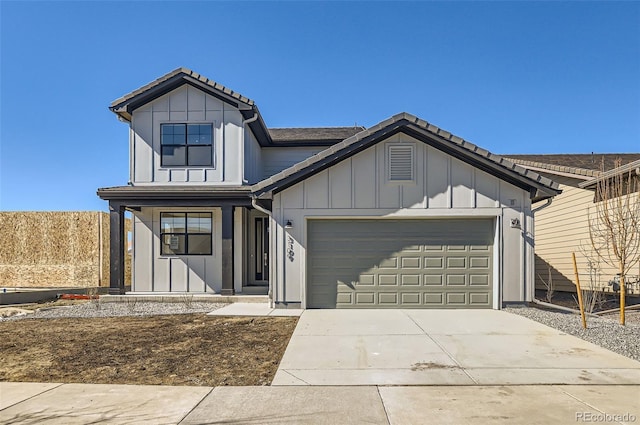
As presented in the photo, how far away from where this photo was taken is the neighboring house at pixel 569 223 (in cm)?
1156

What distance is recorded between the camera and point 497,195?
31.4 ft

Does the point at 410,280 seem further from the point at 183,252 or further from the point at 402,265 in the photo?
the point at 183,252

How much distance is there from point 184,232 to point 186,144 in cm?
287

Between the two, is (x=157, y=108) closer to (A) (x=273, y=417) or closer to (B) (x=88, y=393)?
(B) (x=88, y=393)

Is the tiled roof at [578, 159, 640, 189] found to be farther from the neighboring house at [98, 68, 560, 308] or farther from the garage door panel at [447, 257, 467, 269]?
the garage door panel at [447, 257, 467, 269]

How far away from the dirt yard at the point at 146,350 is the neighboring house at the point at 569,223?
967cm

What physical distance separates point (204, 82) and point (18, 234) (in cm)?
1118

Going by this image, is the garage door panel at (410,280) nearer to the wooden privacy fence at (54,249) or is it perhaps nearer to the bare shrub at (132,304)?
the bare shrub at (132,304)

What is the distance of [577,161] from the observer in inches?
572

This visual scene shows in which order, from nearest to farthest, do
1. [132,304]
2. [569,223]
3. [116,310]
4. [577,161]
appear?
1. [116,310]
2. [132,304]
3. [569,223]
4. [577,161]

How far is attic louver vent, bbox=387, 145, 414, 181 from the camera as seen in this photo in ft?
31.6

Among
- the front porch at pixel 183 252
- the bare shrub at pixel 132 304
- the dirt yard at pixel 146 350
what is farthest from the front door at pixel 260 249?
the dirt yard at pixel 146 350

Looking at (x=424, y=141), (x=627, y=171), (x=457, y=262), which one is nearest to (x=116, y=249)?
(x=424, y=141)

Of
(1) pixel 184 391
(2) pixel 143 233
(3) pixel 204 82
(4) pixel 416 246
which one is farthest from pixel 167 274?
(1) pixel 184 391
